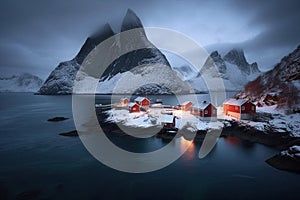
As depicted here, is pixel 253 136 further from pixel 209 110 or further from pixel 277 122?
pixel 209 110

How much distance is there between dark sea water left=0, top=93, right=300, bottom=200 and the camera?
16.2 meters

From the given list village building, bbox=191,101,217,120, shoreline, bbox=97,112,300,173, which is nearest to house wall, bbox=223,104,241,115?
shoreline, bbox=97,112,300,173

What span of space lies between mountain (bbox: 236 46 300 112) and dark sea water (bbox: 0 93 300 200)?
14684 mm

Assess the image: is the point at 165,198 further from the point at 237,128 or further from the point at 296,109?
the point at 296,109

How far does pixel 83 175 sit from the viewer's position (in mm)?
19734

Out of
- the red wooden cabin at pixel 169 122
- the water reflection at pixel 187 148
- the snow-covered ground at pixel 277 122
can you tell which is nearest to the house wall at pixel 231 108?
the snow-covered ground at pixel 277 122

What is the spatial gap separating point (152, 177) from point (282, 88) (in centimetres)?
3839

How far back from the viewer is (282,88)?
41188mm

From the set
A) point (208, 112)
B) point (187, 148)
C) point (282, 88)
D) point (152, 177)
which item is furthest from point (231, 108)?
point (152, 177)

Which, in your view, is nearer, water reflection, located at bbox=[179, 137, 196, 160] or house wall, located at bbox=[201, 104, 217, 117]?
water reflection, located at bbox=[179, 137, 196, 160]

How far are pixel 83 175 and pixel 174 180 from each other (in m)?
9.77

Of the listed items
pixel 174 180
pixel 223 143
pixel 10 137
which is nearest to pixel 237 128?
pixel 223 143

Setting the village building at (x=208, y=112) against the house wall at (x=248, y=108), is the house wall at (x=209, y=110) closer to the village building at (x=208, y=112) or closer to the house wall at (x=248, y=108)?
the village building at (x=208, y=112)

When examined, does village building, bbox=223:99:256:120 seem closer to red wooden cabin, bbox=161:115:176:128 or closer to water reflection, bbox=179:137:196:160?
red wooden cabin, bbox=161:115:176:128
